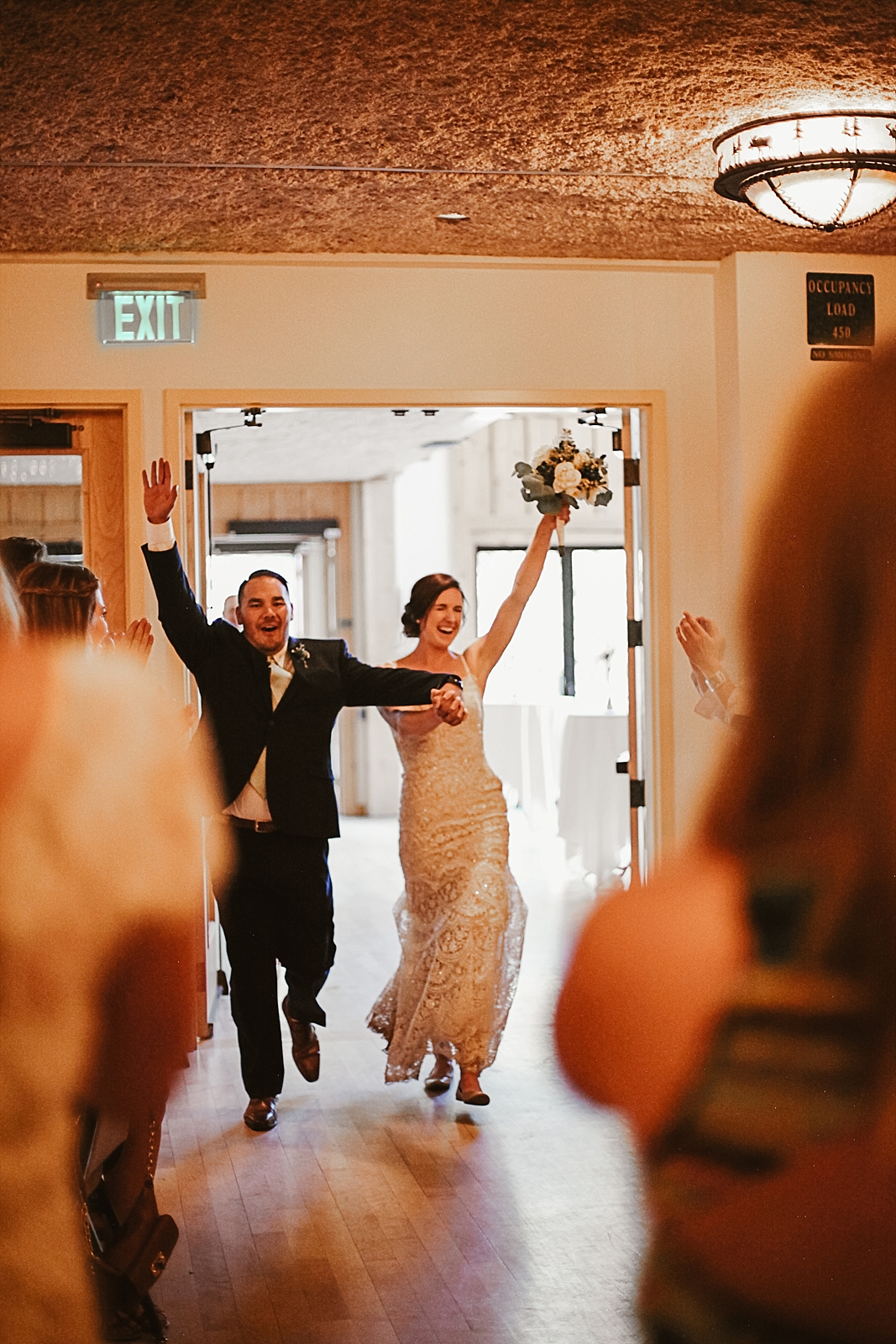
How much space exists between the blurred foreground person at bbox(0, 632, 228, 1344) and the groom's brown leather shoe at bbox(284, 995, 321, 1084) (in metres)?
2.48

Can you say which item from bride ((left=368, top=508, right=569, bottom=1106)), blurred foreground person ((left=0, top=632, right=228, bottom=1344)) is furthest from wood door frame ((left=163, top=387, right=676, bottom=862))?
blurred foreground person ((left=0, top=632, right=228, bottom=1344))

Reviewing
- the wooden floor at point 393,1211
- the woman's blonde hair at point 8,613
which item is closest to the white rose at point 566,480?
the wooden floor at point 393,1211

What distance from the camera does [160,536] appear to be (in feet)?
14.5

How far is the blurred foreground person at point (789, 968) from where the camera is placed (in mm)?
764

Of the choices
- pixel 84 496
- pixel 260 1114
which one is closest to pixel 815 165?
pixel 84 496

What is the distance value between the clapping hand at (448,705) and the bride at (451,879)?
143mm

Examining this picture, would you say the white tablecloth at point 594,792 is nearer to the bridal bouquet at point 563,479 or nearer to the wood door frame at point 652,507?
the wood door frame at point 652,507

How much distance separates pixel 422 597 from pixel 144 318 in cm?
143

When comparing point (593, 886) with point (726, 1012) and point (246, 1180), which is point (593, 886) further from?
point (726, 1012)

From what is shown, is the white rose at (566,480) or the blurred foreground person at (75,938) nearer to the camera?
the blurred foreground person at (75,938)

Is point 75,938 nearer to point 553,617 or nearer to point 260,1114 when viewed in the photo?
point 260,1114

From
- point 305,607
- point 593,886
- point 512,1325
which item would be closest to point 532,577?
point 512,1325

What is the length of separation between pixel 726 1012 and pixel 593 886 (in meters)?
7.73

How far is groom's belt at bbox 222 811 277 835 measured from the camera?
14.4 ft
